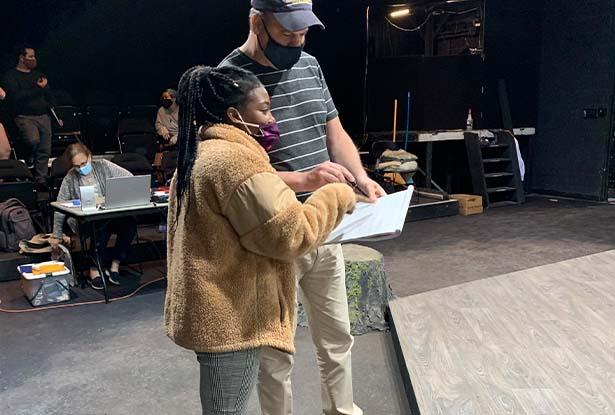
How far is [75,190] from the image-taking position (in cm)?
426

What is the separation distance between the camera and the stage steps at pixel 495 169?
712 centimetres

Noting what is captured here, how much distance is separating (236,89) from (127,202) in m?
2.79

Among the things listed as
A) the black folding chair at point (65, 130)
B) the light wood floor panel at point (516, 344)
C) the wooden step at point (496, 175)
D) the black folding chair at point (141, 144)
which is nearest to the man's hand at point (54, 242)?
the light wood floor panel at point (516, 344)

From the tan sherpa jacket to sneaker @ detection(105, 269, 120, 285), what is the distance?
2983 mm

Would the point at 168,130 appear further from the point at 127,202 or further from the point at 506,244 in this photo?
the point at 506,244

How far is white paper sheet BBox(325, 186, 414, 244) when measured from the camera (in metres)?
1.65

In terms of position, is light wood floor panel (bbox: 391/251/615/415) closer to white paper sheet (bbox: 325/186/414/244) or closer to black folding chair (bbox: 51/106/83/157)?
white paper sheet (bbox: 325/186/414/244)

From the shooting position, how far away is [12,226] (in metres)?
4.56

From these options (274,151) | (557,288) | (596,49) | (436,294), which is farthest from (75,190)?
(596,49)

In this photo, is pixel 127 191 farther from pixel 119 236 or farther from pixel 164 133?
pixel 164 133

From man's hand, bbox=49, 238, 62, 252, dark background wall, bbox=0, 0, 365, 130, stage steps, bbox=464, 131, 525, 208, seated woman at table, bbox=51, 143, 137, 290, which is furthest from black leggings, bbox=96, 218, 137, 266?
stage steps, bbox=464, 131, 525, 208

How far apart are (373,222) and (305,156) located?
0.32 metres

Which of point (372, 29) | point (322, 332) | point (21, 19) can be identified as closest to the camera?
point (322, 332)

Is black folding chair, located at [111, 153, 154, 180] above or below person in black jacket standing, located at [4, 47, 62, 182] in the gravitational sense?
below
